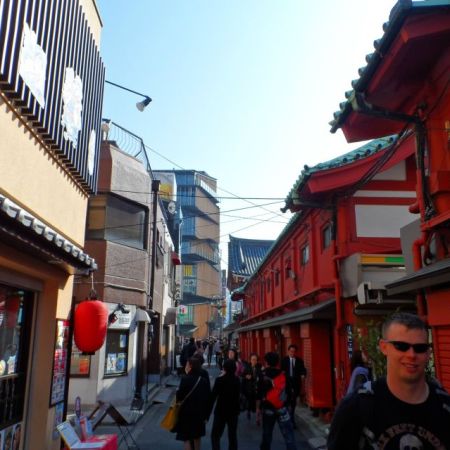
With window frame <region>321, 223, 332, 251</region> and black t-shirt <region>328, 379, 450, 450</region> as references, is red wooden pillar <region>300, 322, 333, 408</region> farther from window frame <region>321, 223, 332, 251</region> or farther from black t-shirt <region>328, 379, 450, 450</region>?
black t-shirt <region>328, 379, 450, 450</region>

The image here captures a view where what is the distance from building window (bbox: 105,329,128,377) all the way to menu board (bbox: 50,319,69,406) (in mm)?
7728

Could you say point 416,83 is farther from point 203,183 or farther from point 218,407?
point 203,183

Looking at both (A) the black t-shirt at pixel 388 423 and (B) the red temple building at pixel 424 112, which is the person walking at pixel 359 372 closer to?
(B) the red temple building at pixel 424 112

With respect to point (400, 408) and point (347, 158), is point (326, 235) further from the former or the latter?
point (400, 408)

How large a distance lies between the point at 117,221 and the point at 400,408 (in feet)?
50.1

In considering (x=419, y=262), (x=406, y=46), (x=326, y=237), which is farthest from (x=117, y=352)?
(x=406, y=46)

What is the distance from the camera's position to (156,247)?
2108 cm

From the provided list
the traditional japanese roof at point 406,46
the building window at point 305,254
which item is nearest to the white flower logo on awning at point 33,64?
the traditional japanese roof at point 406,46

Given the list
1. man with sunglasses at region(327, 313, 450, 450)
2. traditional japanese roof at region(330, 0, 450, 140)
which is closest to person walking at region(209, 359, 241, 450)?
traditional japanese roof at region(330, 0, 450, 140)

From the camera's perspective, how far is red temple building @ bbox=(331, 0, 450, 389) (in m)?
5.65

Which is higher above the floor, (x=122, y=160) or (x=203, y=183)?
(x=203, y=183)

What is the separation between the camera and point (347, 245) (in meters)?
11.5

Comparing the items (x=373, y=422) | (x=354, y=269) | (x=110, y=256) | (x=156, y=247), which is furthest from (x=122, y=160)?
(x=373, y=422)

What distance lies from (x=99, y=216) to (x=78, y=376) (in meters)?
5.35
